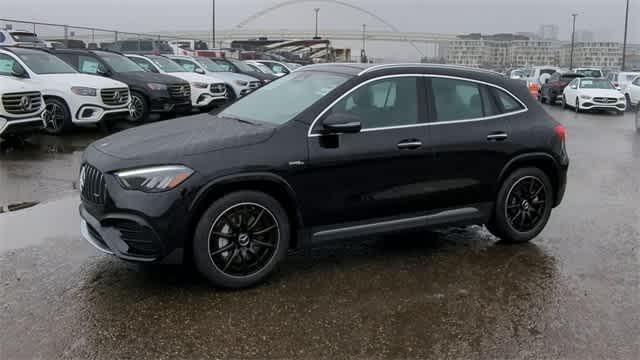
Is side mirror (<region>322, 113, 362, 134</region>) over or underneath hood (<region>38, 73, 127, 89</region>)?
underneath

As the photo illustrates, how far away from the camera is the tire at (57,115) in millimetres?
12164

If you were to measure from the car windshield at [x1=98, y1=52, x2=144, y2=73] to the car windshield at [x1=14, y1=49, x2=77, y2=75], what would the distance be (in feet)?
6.69

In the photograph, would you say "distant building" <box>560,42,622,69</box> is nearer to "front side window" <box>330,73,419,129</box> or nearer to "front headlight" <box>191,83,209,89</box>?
"front headlight" <box>191,83,209,89</box>

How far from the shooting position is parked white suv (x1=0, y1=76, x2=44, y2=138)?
10.2 m

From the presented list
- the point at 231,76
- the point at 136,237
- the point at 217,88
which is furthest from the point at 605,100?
the point at 136,237

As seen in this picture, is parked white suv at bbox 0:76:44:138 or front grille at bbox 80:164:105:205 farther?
parked white suv at bbox 0:76:44:138

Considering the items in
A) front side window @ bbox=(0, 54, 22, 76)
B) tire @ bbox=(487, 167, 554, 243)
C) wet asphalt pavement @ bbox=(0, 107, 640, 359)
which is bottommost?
wet asphalt pavement @ bbox=(0, 107, 640, 359)

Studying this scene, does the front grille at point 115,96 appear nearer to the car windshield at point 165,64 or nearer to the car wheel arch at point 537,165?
the car windshield at point 165,64

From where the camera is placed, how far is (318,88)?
5.16 metres

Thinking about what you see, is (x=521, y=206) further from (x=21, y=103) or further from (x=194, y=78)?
(x=194, y=78)

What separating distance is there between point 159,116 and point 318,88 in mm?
12189

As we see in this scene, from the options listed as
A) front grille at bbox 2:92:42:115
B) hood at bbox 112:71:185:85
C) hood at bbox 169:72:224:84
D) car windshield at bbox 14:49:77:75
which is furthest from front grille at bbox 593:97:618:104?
front grille at bbox 2:92:42:115

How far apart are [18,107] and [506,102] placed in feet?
27.0

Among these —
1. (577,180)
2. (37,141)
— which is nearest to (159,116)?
(37,141)
